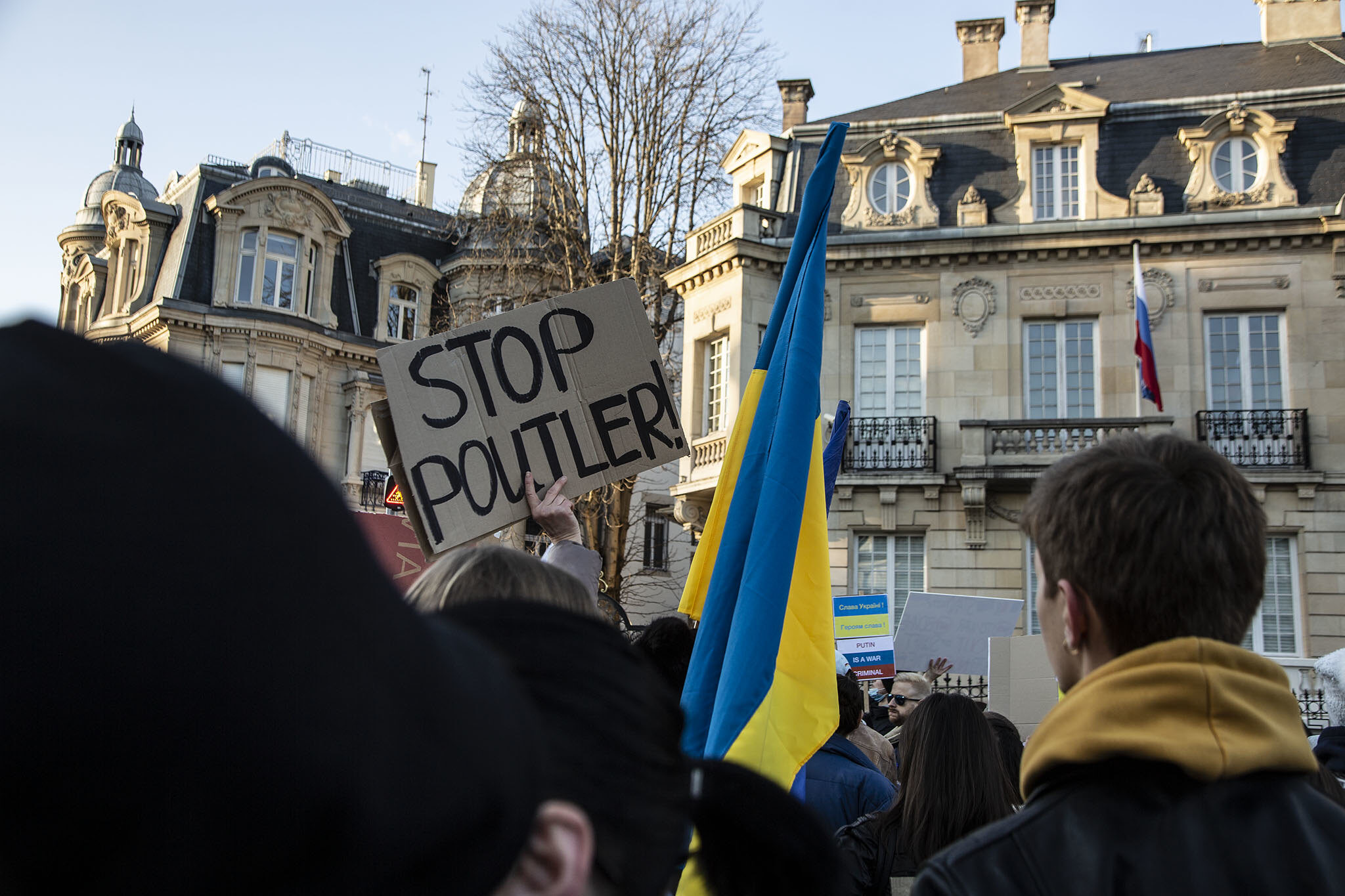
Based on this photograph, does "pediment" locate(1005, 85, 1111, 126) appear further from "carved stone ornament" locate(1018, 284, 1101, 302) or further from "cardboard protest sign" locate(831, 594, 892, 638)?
"cardboard protest sign" locate(831, 594, 892, 638)

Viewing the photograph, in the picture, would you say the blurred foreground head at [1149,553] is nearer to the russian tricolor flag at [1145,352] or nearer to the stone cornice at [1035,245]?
the russian tricolor flag at [1145,352]

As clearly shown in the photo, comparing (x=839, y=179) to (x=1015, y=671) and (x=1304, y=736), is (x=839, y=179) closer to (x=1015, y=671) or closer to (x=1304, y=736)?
A: (x=1015, y=671)

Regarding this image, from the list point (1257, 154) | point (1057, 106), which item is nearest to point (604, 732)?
point (1057, 106)

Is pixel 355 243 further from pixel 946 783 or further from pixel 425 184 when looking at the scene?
pixel 946 783

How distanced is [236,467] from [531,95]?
71.2 ft

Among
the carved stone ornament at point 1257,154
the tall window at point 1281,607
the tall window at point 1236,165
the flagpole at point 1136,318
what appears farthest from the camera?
the tall window at point 1236,165

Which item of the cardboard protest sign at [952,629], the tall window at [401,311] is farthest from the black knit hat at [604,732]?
the tall window at [401,311]

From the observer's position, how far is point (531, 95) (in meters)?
21.2

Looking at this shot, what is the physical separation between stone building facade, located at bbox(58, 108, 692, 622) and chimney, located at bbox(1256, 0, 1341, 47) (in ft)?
55.1

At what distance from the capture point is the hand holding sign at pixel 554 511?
3572 millimetres

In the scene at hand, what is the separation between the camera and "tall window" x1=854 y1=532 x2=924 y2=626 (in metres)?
19.8

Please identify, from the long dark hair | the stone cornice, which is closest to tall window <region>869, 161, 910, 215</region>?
the stone cornice

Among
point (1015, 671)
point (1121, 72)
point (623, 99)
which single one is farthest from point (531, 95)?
point (1015, 671)

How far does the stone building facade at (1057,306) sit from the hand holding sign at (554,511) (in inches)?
596
